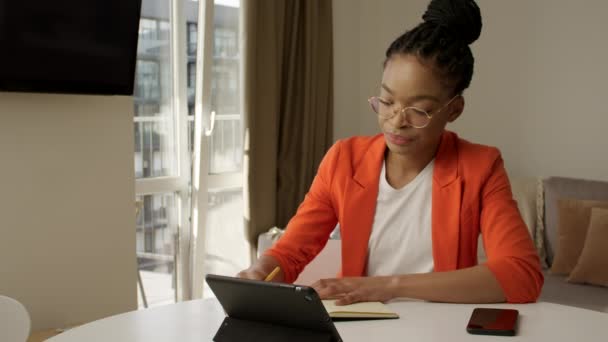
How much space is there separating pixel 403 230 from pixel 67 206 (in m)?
1.70

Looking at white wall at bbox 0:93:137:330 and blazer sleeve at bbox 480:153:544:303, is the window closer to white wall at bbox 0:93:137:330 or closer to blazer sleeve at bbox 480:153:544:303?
white wall at bbox 0:93:137:330

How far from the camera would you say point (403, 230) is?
1563 mm

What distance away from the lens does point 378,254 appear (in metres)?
1.59

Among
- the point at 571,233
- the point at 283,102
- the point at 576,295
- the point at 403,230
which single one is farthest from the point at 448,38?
the point at 283,102

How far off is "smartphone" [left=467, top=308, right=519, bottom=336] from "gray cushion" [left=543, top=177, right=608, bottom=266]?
218 centimetres

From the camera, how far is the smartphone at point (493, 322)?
3.97 feet

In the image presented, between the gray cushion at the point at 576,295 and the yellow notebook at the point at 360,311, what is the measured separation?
5.58ft

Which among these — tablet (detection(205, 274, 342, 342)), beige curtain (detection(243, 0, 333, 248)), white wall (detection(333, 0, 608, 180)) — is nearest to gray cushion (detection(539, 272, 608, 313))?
white wall (detection(333, 0, 608, 180))

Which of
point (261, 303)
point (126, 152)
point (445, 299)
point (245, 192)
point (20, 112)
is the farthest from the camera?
point (245, 192)

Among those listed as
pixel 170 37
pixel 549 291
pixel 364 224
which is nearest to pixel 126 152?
pixel 170 37

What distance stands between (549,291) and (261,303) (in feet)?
7.16

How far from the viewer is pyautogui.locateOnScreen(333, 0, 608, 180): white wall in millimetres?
3556

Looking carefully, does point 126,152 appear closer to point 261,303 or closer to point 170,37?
point 170,37

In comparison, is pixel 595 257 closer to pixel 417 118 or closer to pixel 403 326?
pixel 417 118
